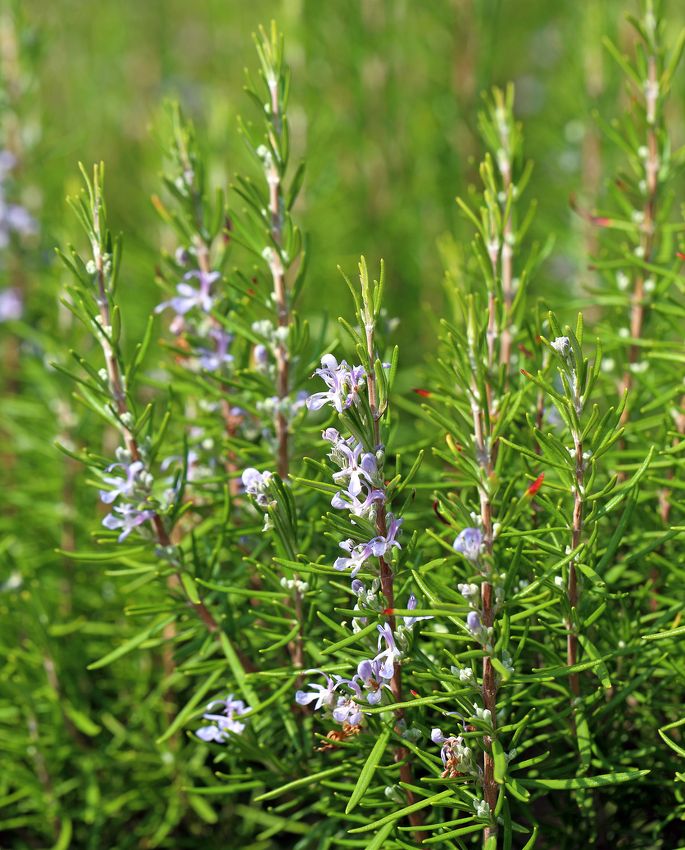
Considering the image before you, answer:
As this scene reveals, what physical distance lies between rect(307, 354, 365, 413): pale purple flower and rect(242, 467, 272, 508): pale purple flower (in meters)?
0.09

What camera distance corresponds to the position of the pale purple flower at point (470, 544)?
0.63 meters

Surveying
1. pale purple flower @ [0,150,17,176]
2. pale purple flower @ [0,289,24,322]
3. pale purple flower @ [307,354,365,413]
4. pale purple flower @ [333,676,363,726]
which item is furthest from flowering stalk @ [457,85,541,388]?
pale purple flower @ [0,150,17,176]

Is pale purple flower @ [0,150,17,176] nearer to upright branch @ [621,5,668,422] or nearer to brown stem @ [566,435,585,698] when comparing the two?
upright branch @ [621,5,668,422]

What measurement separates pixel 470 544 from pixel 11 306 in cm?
124

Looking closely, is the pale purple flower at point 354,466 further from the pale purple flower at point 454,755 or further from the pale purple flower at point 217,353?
the pale purple flower at point 217,353

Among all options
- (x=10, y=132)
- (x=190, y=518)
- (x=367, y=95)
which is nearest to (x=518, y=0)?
(x=367, y=95)

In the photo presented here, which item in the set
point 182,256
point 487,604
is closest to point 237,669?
point 487,604

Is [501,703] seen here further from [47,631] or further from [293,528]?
[47,631]

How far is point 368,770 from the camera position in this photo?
663mm

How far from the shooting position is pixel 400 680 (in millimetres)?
728

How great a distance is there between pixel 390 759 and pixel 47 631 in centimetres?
51

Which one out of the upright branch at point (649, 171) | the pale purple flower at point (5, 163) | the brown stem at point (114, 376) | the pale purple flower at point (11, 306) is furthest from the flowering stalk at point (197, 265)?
the pale purple flower at point (5, 163)

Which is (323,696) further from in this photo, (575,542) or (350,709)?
(575,542)

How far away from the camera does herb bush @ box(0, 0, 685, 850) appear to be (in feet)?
2.25
